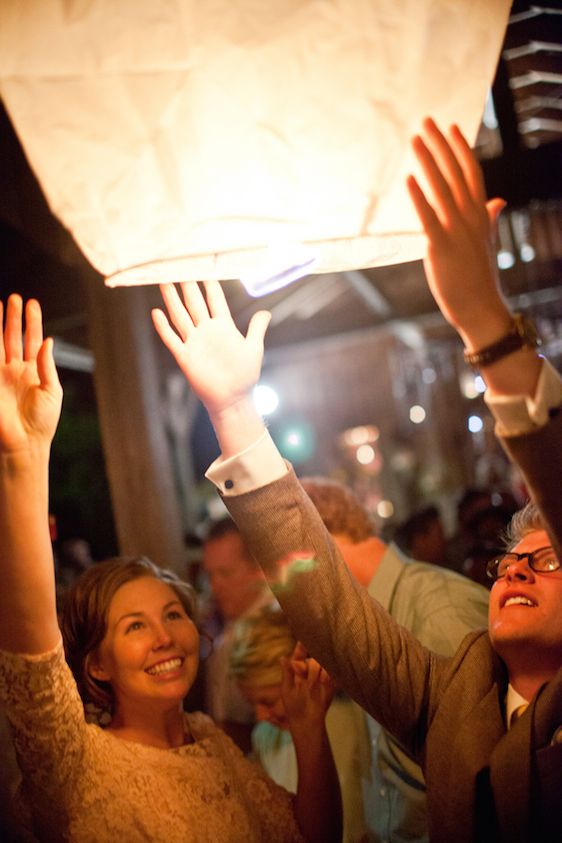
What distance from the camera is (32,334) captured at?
63.9 inches

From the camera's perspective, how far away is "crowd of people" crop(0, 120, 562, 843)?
4.23 ft

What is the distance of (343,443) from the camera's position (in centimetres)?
2038

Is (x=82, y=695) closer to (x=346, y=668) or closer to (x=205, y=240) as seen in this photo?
(x=346, y=668)

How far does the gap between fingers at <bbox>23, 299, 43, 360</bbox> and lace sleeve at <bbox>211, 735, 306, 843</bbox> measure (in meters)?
1.31

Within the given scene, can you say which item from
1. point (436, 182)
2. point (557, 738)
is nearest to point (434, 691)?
point (557, 738)

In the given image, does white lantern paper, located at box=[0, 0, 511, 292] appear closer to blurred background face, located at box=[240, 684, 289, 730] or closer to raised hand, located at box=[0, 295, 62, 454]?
raised hand, located at box=[0, 295, 62, 454]

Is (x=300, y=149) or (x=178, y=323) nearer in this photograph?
(x=300, y=149)

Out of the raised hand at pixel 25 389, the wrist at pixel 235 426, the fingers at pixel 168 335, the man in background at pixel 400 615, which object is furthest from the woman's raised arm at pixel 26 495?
the man in background at pixel 400 615

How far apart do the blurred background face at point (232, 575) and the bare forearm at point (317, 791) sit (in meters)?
1.81

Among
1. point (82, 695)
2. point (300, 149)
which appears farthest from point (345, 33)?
point (82, 695)

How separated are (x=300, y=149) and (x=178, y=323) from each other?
52cm

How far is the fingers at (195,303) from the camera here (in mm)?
1645

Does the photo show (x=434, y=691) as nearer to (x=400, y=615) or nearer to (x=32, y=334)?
(x=400, y=615)

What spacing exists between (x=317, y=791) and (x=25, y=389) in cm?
142
